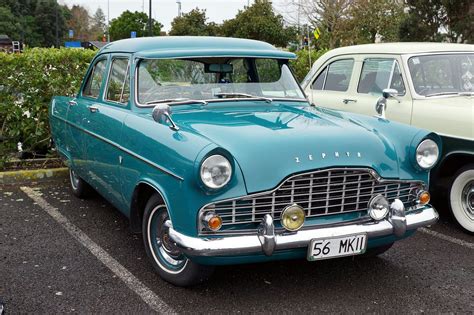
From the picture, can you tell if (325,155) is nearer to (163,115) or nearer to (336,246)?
(336,246)

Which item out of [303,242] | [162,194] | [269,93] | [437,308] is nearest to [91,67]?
[269,93]

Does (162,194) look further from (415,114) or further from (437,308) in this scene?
(415,114)

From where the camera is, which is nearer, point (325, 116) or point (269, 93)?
point (325, 116)

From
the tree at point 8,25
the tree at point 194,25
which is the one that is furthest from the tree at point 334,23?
the tree at point 8,25

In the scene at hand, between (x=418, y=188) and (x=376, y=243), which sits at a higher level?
(x=418, y=188)

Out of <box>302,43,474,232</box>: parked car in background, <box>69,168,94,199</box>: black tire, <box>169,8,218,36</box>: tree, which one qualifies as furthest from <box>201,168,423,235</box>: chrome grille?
<box>169,8,218,36</box>: tree

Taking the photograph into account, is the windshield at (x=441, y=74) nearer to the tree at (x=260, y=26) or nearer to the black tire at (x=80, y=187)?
the black tire at (x=80, y=187)

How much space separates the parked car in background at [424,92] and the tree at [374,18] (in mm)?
23434

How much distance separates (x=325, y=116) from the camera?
4.05 m

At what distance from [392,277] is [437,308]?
1.65 ft

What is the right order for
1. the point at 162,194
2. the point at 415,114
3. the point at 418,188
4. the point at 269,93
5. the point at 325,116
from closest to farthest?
the point at 162,194 → the point at 418,188 → the point at 325,116 → the point at 269,93 → the point at 415,114

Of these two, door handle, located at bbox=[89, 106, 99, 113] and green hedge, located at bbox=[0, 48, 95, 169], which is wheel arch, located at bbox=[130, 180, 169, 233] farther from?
green hedge, located at bbox=[0, 48, 95, 169]

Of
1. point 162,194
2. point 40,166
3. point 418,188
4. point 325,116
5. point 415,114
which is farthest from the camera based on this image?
point 40,166

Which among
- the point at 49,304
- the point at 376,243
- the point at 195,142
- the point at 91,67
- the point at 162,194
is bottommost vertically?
the point at 49,304
